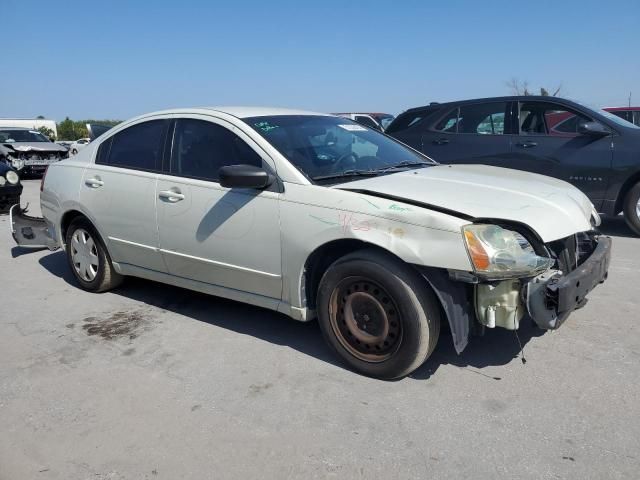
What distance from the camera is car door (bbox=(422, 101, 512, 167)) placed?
25.3 feet

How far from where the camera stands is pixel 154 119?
4.73 meters

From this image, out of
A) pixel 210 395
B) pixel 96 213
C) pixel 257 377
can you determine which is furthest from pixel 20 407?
pixel 96 213

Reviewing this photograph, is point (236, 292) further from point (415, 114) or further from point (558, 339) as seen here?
point (415, 114)

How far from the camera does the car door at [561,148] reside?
7.14m

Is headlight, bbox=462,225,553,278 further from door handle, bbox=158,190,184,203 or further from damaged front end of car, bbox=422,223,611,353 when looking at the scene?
door handle, bbox=158,190,184,203

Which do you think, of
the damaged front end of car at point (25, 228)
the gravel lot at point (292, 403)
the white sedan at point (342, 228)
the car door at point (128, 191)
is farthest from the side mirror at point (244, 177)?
the damaged front end of car at point (25, 228)

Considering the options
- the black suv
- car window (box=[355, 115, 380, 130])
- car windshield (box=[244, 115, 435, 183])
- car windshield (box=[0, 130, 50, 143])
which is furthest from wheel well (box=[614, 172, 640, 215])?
car windshield (box=[0, 130, 50, 143])

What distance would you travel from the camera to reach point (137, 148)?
4.79m

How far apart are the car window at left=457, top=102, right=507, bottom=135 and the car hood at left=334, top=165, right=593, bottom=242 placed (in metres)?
3.88

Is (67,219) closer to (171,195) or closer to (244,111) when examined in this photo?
(171,195)

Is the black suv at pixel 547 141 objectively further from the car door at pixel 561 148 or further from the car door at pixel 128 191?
the car door at pixel 128 191

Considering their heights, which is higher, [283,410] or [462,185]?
[462,185]

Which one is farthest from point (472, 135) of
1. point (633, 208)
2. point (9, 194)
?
point (9, 194)

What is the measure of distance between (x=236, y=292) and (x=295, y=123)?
1.30m
